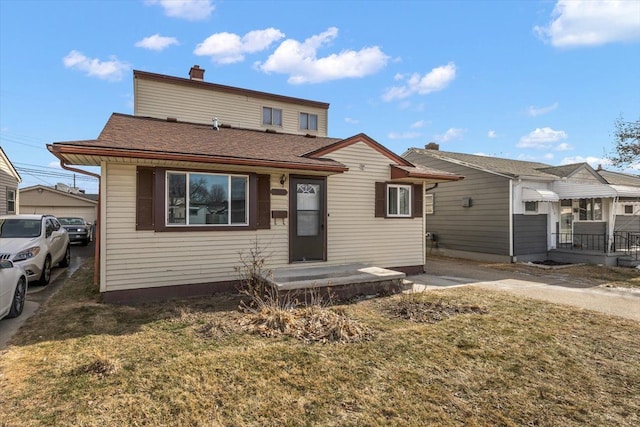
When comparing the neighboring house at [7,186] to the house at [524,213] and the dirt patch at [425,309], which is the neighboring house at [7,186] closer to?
the dirt patch at [425,309]

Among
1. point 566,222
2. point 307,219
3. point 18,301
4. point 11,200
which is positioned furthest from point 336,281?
point 11,200

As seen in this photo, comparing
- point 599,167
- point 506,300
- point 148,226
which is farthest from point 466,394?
point 599,167

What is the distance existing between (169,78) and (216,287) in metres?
9.93

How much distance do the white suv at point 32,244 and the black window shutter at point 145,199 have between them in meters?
3.19

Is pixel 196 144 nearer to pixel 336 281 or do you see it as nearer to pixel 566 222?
pixel 336 281

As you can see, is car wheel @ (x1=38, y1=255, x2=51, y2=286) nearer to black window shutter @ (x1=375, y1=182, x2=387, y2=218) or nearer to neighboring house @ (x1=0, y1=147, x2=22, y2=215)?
neighboring house @ (x1=0, y1=147, x2=22, y2=215)

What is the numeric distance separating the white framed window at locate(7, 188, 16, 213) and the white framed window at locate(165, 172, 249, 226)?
528 inches

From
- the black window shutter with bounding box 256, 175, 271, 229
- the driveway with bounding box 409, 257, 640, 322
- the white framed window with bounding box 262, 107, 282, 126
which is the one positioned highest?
the white framed window with bounding box 262, 107, 282, 126

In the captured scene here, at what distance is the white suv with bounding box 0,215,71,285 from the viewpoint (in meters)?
7.59

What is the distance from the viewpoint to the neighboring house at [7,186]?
14.3 m

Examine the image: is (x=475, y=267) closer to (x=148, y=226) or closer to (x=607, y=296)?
(x=607, y=296)

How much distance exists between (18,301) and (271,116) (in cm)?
1187

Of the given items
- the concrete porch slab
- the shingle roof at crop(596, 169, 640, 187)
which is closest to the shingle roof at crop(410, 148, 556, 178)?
the shingle roof at crop(596, 169, 640, 187)

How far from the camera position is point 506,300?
7094mm
